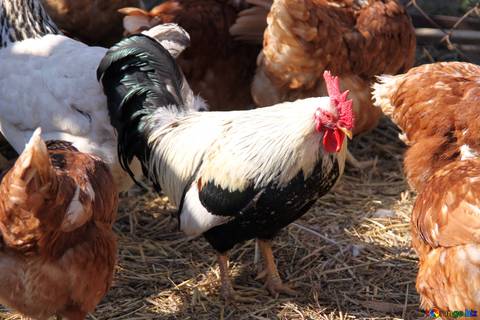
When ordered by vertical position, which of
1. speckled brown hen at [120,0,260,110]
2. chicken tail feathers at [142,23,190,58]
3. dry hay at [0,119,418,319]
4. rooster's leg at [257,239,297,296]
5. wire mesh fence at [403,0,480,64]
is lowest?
dry hay at [0,119,418,319]

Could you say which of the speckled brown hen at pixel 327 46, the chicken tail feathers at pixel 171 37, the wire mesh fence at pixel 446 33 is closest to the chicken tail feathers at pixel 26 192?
the chicken tail feathers at pixel 171 37

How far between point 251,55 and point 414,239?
2.23 m

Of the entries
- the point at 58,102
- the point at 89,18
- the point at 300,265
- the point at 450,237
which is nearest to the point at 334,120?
the point at 450,237

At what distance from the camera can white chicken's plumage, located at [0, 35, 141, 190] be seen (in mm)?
3582

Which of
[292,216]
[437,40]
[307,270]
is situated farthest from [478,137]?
[437,40]

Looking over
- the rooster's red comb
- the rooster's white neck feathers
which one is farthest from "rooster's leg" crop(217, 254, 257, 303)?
the rooster's red comb

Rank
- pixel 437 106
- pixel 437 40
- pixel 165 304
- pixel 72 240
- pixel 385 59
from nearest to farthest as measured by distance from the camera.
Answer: pixel 72 240, pixel 437 106, pixel 165 304, pixel 385 59, pixel 437 40

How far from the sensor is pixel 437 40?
564cm

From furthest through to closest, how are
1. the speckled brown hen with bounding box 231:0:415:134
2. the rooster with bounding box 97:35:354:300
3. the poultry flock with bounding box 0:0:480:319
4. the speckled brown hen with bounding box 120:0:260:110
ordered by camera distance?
the speckled brown hen with bounding box 120:0:260:110 < the speckled brown hen with bounding box 231:0:415:134 < the rooster with bounding box 97:35:354:300 < the poultry flock with bounding box 0:0:480:319

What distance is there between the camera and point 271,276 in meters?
3.68

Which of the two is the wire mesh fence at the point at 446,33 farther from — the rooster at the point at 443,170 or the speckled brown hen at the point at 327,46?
the rooster at the point at 443,170

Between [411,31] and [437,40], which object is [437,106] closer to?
[411,31]

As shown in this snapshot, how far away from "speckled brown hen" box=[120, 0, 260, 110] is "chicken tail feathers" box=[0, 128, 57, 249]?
2.08 m

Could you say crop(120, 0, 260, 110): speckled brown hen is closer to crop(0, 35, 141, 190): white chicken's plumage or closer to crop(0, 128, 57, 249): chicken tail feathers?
crop(0, 35, 141, 190): white chicken's plumage
